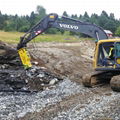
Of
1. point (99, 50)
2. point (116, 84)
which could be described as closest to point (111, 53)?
point (99, 50)

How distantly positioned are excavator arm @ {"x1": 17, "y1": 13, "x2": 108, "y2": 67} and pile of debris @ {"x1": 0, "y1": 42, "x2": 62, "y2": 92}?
2.93ft

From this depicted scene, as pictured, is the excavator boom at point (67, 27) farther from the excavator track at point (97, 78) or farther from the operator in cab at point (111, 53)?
the excavator track at point (97, 78)

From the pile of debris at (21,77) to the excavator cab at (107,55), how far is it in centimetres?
287

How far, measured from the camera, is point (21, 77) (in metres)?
15.2

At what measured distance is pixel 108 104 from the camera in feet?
32.9

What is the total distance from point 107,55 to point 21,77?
4.64 m

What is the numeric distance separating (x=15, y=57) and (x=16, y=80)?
13.3 feet

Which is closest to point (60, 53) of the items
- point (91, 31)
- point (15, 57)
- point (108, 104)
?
point (15, 57)

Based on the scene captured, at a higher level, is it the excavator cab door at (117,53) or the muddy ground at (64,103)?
the excavator cab door at (117,53)

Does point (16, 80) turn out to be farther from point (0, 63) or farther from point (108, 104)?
point (108, 104)

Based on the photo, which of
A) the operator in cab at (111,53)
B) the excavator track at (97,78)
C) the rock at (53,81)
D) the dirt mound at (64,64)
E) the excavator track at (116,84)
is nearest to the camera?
the excavator track at (116,84)

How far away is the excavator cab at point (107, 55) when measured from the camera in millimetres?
12672

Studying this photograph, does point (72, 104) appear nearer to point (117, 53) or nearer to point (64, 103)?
point (64, 103)

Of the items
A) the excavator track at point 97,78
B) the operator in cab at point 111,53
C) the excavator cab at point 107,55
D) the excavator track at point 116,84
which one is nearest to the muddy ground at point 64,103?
the excavator track at point 116,84
